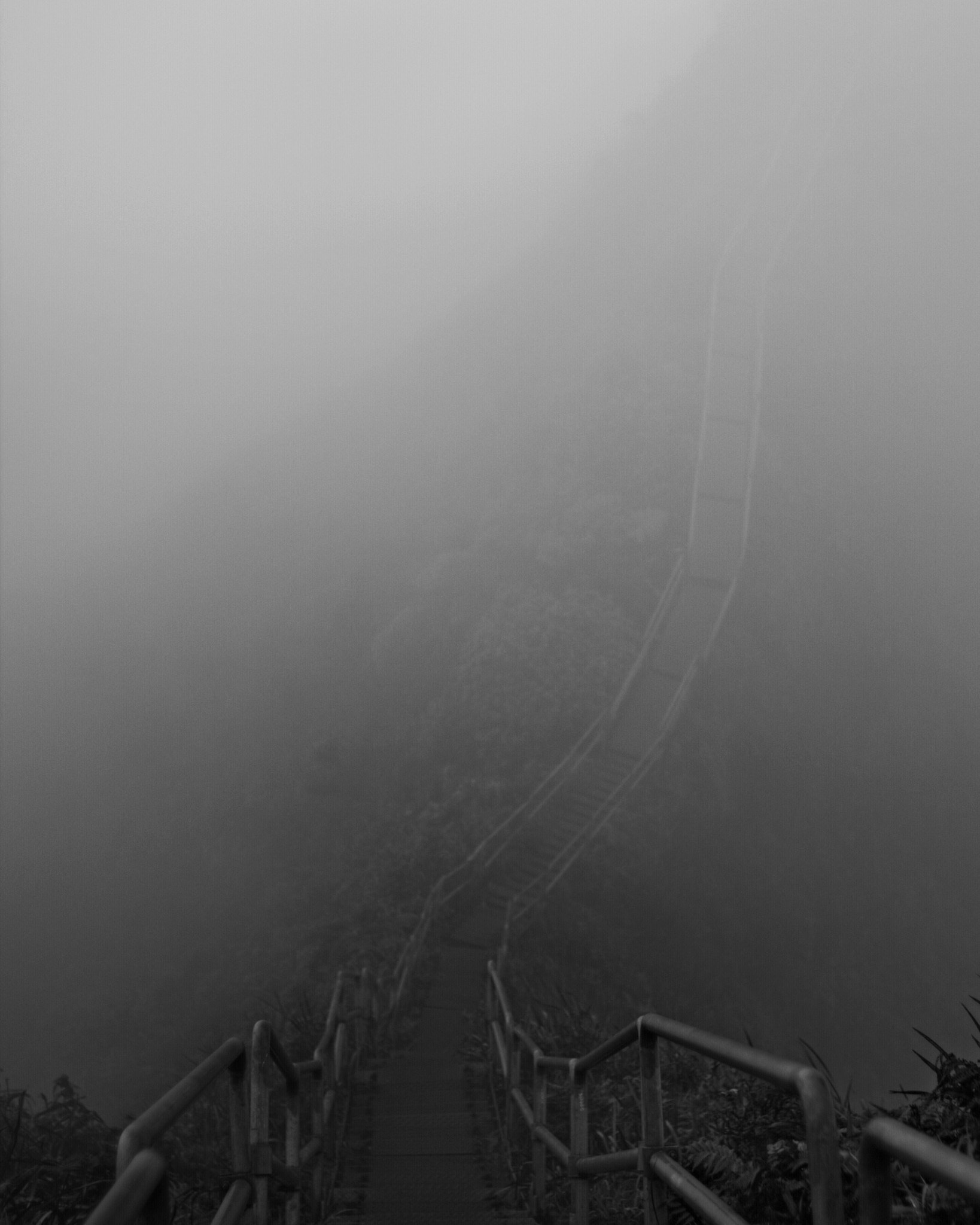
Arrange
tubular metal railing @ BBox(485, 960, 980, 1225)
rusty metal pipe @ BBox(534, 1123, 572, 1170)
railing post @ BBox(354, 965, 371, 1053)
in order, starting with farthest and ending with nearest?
1. railing post @ BBox(354, 965, 371, 1053)
2. rusty metal pipe @ BBox(534, 1123, 572, 1170)
3. tubular metal railing @ BBox(485, 960, 980, 1225)

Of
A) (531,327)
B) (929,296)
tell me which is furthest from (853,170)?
(531,327)

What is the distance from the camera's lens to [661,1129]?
3350mm

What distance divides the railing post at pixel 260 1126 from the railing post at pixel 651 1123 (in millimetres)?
1177

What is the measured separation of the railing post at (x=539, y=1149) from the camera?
18.8 ft

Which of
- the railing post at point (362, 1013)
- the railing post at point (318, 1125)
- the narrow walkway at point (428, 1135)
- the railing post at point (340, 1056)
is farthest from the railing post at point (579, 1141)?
the railing post at point (362, 1013)

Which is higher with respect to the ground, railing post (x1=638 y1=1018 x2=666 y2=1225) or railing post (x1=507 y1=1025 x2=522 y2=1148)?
railing post (x1=507 y1=1025 x2=522 y2=1148)

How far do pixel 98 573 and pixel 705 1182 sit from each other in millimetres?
38024

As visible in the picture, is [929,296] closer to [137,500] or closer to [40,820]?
[137,500]

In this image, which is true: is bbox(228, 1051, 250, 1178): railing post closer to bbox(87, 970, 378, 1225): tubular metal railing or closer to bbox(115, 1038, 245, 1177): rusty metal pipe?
bbox(87, 970, 378, 1225): tubular metal railing

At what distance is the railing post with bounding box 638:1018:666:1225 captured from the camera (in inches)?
128

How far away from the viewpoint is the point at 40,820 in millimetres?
31109

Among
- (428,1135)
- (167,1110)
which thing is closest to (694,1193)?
(167,1110)

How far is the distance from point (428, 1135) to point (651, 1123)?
524 centimetres

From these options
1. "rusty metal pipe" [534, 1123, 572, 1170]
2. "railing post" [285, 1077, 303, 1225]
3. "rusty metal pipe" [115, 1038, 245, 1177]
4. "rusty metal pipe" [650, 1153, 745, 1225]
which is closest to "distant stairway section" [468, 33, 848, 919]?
"rusty metal pipe" [534, 1123, 572, 1170]
